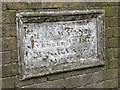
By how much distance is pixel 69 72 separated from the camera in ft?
10.5

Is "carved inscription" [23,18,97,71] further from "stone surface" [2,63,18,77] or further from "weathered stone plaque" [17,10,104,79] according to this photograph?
"stone surface" [2,63,18,77]

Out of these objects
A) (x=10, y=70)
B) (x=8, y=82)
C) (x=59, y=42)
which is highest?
(x=59, y=42)

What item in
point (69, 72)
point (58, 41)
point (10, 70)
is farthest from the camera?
point (69, 72)

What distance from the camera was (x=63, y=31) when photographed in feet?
10.2

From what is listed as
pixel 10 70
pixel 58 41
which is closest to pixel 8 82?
pixel 10 70

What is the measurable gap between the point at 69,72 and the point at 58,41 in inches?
19.8

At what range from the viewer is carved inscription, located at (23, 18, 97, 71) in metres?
2.88

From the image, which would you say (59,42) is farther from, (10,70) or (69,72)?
(10,70)

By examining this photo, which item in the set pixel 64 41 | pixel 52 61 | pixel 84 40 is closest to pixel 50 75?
pixel 52 61

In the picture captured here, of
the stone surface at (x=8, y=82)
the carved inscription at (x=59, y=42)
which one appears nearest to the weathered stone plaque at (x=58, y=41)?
the carved inscription at (x=59, y=42)

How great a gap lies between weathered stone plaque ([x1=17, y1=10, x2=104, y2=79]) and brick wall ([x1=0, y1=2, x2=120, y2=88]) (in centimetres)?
9

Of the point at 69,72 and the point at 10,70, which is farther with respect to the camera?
the point at 69,72

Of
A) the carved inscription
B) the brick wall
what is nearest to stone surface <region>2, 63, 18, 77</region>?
the brick wall

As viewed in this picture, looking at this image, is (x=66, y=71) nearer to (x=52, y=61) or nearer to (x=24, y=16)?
(x=52, y=61)
